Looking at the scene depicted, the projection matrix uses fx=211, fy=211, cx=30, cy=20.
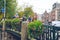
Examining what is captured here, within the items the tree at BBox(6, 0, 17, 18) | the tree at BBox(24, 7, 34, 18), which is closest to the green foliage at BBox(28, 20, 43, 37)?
the tree at BBox(6, 0, 17, 18)

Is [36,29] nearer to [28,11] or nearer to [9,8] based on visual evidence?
[9,8]

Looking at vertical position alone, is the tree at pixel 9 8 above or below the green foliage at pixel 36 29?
above

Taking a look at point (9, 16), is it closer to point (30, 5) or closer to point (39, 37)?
point (30, 5)

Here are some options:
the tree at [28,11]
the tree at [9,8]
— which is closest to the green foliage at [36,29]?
the tree at [9,8]

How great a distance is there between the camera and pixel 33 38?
12117 millimetres

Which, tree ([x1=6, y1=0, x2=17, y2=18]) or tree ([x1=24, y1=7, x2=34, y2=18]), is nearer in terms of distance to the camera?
tree ([x1=6, y1=0, x2=17, y2=18])

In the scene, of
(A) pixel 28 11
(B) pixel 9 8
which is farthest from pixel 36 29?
(A) pixel 28 11

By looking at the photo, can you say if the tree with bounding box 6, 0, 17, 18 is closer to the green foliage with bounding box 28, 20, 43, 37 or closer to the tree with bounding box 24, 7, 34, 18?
the tree with bounding box 24, 7, 34, 18

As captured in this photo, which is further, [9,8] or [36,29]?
[9,8]

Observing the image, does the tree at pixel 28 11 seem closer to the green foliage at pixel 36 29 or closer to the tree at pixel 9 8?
the tree at pixel 9 8

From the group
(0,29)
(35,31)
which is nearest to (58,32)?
(35,31)

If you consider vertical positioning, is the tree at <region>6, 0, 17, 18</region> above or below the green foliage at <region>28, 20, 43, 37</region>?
above

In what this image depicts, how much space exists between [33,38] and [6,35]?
1045 cm

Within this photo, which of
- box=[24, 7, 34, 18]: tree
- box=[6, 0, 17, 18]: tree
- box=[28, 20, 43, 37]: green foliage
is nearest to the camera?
box=[28, 20, 43, 37]: green foliage
